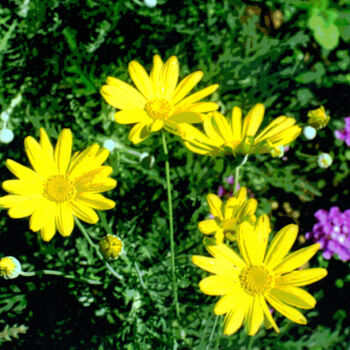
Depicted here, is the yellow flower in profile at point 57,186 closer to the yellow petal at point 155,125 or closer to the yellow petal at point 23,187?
the yellow petal at point 23,187

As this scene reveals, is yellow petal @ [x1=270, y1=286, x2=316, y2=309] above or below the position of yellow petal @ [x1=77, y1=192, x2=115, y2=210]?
below

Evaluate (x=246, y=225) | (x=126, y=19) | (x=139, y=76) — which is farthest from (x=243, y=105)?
(x=246, y=225)

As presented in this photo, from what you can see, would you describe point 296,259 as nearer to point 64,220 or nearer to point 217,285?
point 217,285

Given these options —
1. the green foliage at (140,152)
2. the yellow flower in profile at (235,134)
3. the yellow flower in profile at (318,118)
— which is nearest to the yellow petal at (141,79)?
the yellow flower in profile at (235,134)

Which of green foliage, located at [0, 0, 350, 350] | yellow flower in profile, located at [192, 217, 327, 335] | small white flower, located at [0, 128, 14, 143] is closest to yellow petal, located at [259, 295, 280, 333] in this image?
yellow flower in profile, located at [192, 217, 327, 335]

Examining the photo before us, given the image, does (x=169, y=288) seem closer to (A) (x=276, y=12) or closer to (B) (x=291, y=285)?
(B) (x=291, y=285)

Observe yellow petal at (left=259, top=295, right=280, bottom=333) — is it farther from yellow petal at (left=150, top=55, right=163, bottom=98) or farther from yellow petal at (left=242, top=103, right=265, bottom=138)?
yellow petal at (left=150, top=55, right=163, bottom=98)
